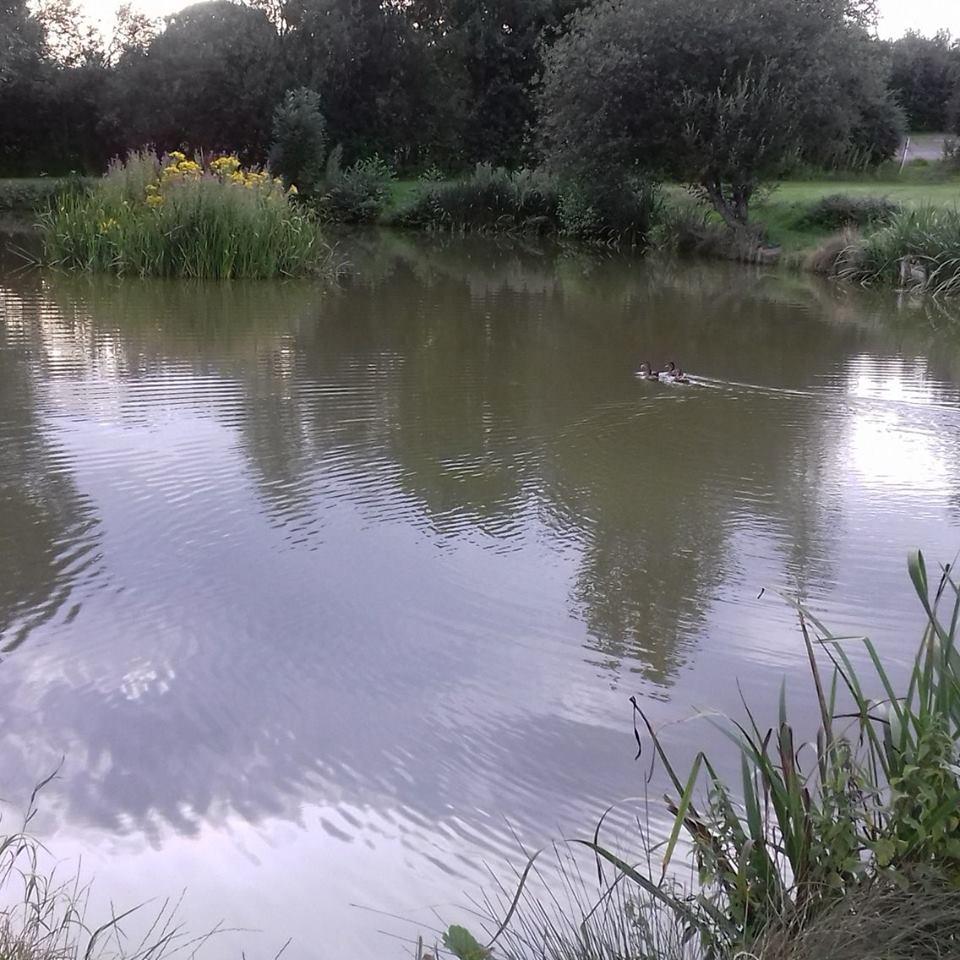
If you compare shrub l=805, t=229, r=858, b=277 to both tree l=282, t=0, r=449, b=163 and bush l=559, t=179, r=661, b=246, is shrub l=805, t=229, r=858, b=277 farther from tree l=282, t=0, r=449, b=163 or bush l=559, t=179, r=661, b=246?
tree l=282, t=0, r=449, b=163

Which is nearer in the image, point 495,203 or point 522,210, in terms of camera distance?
point 522,210

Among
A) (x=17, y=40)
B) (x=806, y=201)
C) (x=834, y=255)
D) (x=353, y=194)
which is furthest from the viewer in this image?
(x=353, y=194)

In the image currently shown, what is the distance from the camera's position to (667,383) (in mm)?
7914

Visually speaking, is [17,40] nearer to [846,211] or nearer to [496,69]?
[496,69]

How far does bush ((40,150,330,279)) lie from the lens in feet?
41.0

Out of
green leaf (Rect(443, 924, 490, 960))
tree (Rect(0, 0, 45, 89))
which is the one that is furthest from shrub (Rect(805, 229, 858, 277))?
green leaf (Rect(443, 924, 490, 960))

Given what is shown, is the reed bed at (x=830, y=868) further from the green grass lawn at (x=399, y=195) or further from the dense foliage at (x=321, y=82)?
the green grass lawn at (x=399, y=195)

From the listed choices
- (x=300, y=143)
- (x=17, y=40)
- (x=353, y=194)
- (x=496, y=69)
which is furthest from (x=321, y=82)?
(x=17, y=40)

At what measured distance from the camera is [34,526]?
15.5ft

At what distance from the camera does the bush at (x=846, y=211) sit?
721 inches

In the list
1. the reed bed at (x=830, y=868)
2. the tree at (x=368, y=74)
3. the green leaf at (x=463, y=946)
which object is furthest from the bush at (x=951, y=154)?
the green leaf at (x=463, y=946)

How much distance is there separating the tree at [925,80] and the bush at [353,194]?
1553cm

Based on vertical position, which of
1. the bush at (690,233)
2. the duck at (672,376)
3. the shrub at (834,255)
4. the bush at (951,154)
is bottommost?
the duck at (672,376)

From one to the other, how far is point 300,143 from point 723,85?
42.4 ft
